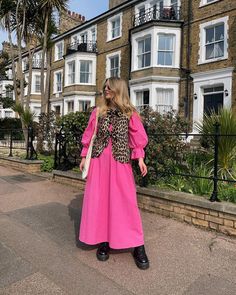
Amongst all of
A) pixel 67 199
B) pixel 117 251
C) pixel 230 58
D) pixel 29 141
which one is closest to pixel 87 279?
pixel 117 251

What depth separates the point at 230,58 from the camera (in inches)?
550

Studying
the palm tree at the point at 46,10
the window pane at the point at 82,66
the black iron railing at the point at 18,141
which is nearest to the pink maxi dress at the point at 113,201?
the black iron railing at the point at 18,141

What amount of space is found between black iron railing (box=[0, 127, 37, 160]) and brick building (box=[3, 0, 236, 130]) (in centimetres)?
339

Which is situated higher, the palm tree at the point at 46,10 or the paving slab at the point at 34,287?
the palm tree at the point at 46,10

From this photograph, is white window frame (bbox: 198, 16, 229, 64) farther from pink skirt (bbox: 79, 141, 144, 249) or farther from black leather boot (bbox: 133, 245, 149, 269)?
black leather boot (bbox: 133, 245, 149, 269)

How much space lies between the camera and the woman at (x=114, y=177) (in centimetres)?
310

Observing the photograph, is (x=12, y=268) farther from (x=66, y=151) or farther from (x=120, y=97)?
(x=66, y=151)

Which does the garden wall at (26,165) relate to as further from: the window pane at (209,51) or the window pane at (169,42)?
the window pane at (169,42)

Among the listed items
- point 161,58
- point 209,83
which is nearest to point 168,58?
point 161,58

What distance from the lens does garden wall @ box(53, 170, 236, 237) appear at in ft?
12.7

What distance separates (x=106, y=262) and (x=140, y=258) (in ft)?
1.20

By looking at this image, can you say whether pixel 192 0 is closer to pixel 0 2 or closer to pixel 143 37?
pixel 143 37

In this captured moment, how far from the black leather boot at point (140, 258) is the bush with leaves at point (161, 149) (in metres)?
2.15

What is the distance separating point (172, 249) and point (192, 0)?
1570 centimetres
